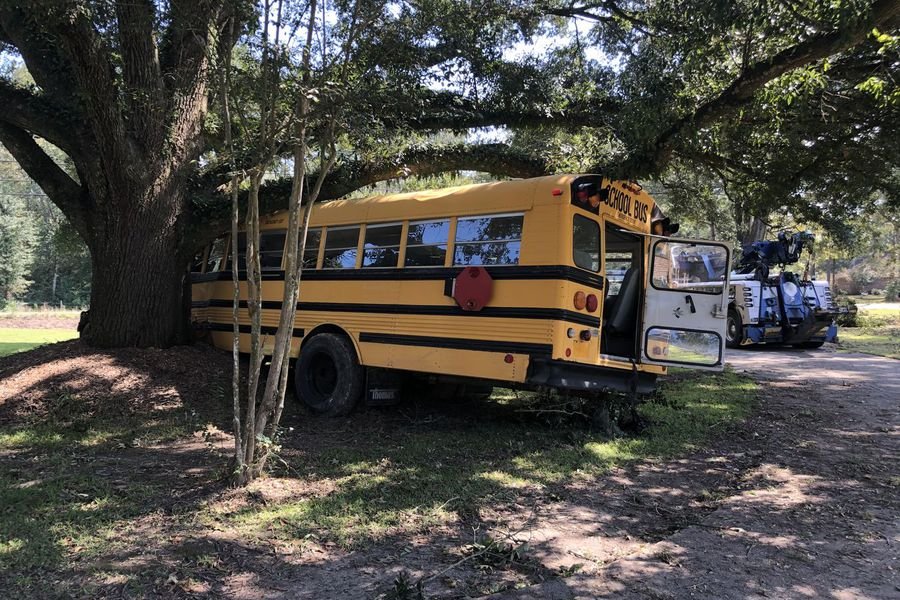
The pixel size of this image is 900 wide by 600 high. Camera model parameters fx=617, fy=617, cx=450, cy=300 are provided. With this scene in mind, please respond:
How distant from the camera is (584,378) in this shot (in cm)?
634

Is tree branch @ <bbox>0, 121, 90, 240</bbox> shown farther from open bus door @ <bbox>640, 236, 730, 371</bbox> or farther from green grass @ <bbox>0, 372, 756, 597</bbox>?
open bus door @ <bbox>640, 236, 730, 371</bbox>

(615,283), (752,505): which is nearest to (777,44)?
(615,283)

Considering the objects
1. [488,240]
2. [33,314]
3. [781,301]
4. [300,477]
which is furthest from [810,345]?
[33,314]

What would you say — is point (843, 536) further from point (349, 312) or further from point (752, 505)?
point (349, 312)

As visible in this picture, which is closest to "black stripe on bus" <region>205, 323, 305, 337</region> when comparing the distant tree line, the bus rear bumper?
the bus rear bumper

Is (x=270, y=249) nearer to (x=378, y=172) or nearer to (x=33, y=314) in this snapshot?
(x=378, y=172)

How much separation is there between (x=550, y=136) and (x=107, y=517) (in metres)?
10.2

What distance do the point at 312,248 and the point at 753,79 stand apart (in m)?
5.53

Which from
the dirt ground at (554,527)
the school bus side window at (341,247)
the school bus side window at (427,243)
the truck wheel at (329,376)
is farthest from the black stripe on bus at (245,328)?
the school bus side window at (427,243)

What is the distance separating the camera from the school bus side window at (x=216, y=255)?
9352 millimetres

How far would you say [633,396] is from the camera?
6875 mm

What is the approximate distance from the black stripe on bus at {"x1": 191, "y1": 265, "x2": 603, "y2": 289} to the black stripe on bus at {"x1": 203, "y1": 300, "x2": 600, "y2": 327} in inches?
12.2

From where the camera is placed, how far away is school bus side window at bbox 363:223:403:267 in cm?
725

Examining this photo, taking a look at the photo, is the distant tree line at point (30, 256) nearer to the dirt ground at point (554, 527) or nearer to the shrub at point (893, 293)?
the dirt ground at point (554, 527)
